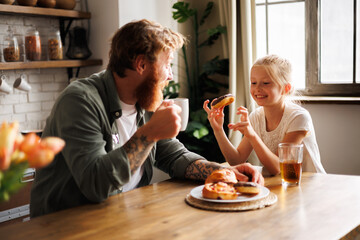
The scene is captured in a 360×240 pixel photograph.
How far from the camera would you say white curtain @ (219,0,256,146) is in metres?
3.51

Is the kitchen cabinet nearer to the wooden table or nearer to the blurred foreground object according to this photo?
the wooden table

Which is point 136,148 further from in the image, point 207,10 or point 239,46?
point 207,10

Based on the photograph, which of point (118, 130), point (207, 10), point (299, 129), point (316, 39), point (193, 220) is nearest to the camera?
point (193, 220)

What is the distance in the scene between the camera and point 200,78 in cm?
386

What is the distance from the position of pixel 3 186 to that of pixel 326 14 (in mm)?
3170

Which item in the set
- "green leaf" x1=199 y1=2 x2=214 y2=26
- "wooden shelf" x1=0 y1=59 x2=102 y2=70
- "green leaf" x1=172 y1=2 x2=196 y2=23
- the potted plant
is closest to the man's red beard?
"wooden shelf" x1=0 y1=59 x2=102 y2=70

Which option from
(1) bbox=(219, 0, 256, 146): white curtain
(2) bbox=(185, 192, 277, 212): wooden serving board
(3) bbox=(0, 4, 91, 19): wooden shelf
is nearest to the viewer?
(2) bbox=(185, 192, 277, 212): wooden serving board

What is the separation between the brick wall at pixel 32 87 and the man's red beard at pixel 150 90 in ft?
5.19

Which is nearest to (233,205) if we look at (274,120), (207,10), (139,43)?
(139,43)

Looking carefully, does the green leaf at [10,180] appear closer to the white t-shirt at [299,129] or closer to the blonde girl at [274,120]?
the blonde girl at [274,120]

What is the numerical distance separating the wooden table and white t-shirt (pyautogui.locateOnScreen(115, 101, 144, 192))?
0.27 m

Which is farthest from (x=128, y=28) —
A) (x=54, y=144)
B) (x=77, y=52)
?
(x=77, y=52)

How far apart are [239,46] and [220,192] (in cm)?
240

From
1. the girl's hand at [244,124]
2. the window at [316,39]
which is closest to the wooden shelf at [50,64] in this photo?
the window at [316,39]
